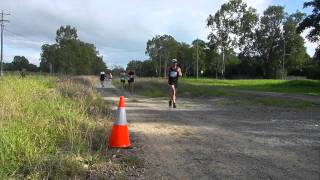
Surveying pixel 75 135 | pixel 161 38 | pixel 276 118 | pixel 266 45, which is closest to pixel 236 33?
pixel 266 45

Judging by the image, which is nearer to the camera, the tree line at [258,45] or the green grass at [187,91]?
the green grass at [187,91]

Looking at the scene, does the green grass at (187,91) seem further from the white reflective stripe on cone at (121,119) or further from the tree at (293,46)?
the tree at (293,46)

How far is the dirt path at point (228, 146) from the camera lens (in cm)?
791

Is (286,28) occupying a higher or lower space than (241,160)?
higher

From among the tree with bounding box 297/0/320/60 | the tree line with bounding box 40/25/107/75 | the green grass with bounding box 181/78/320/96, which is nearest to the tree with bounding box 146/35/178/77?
the tree line with bounding box 40/25/107/75

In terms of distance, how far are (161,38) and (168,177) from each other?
463 ft

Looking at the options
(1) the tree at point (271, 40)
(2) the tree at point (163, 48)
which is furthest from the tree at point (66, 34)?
(1) the tree at point (271, 40)

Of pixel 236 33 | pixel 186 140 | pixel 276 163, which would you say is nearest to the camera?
pixel 276 163

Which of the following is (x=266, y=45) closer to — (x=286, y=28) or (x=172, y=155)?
(x=286, y=28)

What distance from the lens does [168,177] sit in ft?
24.9

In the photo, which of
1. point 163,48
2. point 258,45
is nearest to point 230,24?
point 258,45

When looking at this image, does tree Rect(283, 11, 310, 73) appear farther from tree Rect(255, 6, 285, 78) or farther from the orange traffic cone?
the orange traffic cone

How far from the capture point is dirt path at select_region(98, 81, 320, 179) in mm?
7906

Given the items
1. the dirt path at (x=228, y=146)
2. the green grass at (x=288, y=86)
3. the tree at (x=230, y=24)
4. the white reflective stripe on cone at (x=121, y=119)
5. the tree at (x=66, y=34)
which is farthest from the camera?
the tree at (x=66, y=34)
